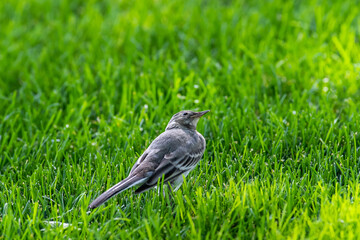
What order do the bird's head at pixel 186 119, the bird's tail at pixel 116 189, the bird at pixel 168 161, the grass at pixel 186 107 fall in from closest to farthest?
the bird's tail at pixel 116 189, the grass at pixel 186 107, the bird at pixel 168 161, the bird's head at pixel 186 119

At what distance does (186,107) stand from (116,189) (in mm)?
2164

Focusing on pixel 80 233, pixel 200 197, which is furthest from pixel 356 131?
pixel 80 233

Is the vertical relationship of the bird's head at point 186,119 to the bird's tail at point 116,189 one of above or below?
above

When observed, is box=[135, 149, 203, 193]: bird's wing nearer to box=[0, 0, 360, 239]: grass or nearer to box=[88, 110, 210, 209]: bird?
box=[88, 110, 210, 209]: bird

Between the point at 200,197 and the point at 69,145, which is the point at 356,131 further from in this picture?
the point at 69,145

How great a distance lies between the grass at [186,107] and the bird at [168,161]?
16cm

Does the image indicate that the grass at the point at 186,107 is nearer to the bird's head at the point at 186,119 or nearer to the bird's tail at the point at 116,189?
the bird's tail at the point at 116,189

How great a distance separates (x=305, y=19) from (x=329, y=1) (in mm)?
984

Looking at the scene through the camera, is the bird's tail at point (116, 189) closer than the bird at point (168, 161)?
Yes

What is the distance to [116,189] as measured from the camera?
3721mm

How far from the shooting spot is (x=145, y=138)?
511 cm

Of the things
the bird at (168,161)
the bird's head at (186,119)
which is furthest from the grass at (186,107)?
the bird's head at (186,119)

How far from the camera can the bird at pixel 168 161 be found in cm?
393

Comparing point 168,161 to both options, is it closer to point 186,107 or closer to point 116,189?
point 116,189
